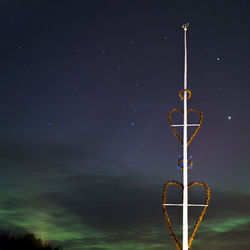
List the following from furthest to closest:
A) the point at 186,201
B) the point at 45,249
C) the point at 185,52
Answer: the point at 45,249 < the point at 185,52 < the point at 186,201

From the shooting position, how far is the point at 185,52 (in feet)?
75.3

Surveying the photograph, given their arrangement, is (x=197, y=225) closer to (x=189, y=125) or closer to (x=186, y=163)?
(x=186, y=163)

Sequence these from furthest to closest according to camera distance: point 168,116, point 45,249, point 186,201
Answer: point 45,249
point 168,116
point 186,201

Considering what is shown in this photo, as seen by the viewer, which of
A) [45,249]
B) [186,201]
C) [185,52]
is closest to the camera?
[186,201]

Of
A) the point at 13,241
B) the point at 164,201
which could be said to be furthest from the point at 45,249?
the point at 164,201

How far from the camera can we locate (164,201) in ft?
68.2

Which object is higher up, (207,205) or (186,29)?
(186,29)

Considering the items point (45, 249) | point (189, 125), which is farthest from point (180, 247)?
point (45, 249)

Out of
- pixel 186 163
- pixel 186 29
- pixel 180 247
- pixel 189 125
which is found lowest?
pixel 180 247

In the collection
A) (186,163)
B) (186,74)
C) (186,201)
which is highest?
(186,74)

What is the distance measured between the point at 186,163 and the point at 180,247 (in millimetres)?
3390

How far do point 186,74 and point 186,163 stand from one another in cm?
429

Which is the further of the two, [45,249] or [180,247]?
[45,249]

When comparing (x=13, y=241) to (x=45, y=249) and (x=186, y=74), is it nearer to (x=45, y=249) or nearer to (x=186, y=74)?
(x=45, y=249)
